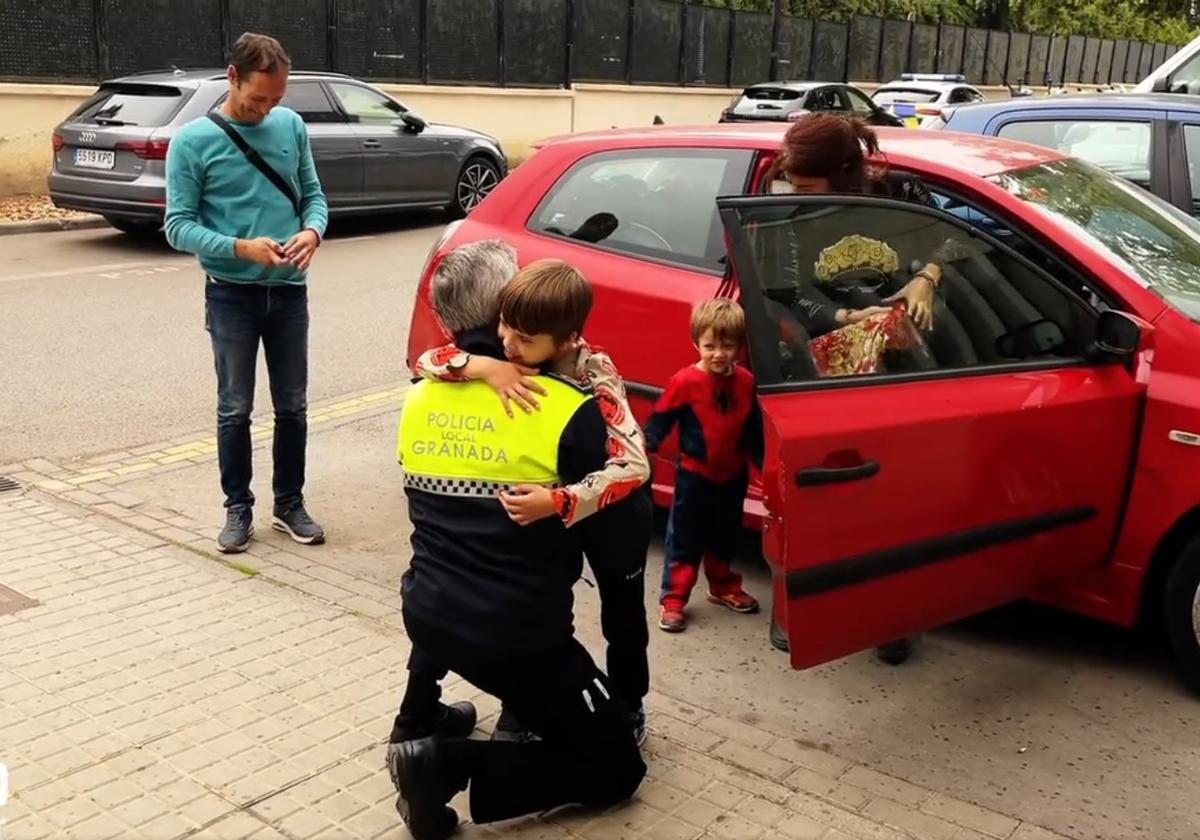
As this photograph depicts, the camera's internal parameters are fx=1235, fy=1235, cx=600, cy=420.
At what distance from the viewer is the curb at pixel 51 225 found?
1307cm

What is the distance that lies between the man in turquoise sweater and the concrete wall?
11108 millimetres

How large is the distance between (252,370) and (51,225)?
389 inches

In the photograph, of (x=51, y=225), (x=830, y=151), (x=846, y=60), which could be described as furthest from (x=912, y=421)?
(x=846, y=60)

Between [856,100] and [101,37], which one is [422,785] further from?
[856,100]

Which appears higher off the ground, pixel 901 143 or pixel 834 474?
pixel 901 143

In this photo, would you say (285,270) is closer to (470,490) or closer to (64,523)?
(64,523)

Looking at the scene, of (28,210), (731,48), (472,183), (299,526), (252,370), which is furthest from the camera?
(731,48)

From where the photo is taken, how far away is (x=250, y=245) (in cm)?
450

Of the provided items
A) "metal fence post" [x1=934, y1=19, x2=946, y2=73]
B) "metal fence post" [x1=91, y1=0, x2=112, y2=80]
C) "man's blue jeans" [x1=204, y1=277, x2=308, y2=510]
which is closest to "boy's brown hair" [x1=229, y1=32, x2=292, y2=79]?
"man's blue jeans" [x1=204, y1=277, x2=308, y2=510]

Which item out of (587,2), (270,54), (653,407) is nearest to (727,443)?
(653,407)

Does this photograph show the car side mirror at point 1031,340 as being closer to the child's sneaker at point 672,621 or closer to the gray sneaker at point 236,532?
the child's sneaker at point 672,621

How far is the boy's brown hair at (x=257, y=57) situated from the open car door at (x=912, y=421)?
1932 mm

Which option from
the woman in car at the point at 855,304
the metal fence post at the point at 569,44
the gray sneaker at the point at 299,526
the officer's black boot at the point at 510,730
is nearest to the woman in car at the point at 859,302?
the woman in car at the point at 855,304

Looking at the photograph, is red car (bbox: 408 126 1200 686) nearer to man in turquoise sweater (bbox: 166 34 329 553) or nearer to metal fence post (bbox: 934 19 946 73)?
man in turquoise sweater (bbox: 166 34 329 553)
